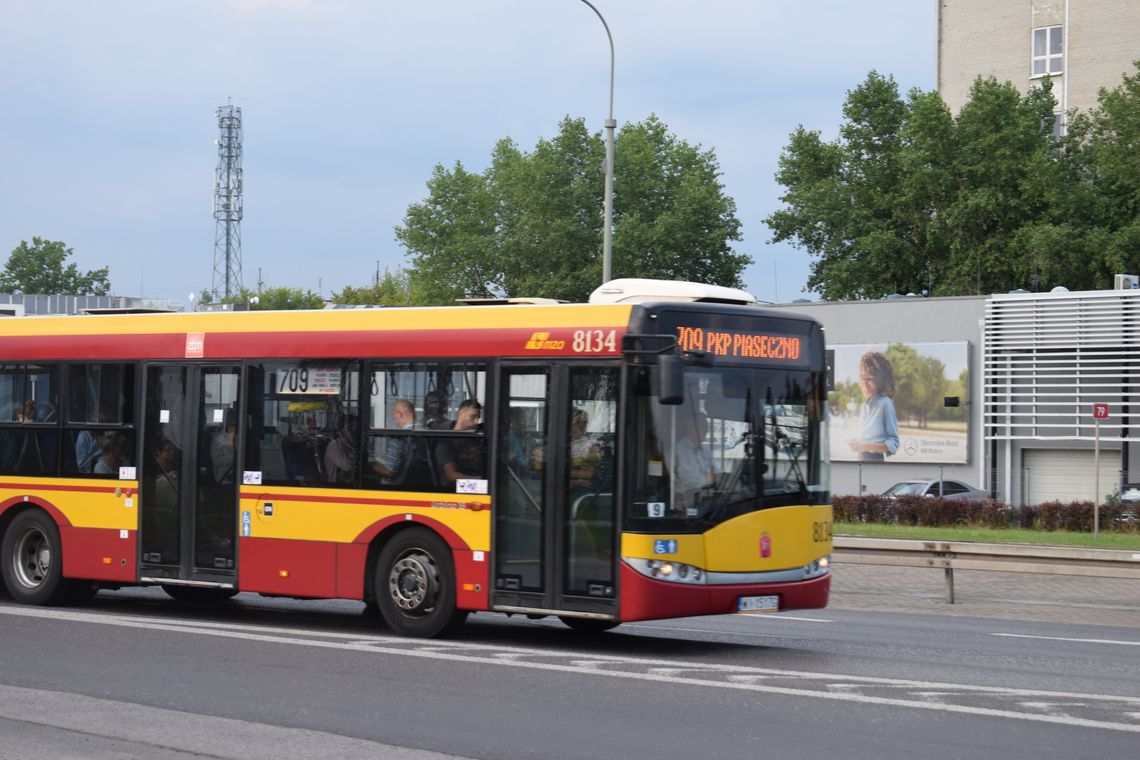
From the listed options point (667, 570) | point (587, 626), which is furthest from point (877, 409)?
point (667, 570)

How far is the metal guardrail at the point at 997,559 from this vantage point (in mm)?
19453

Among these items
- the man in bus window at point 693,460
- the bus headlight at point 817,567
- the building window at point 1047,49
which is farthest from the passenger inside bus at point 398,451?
the building window at point 1047,49

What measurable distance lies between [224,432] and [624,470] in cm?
435

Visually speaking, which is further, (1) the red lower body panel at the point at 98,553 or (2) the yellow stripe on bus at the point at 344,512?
(1) the red lower body panel at the point at 98,553

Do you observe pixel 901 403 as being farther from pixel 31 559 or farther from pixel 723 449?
pixel 723 449

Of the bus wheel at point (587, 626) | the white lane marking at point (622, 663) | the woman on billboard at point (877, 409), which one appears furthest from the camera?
the woman on billboard at point (877, 409)

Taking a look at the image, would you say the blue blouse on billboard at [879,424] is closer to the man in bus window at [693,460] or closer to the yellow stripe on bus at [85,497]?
the yellow stripe on bus at [85,497]

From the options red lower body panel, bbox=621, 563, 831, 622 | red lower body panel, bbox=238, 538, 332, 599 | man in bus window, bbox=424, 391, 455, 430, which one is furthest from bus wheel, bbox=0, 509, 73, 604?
red lower body panel, bbox=621, 563, 831, 622

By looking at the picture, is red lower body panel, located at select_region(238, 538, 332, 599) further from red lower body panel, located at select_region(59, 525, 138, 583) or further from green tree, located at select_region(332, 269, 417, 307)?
green tree, located at select_region(332, 269, 417, 307)

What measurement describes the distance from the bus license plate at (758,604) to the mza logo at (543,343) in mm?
2372

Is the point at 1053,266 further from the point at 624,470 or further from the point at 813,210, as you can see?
the point at 624,470

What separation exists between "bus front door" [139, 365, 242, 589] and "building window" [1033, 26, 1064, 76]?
5938 centimetres

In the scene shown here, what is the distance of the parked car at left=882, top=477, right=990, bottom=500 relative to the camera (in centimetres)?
4212

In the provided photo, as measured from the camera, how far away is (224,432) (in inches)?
597
